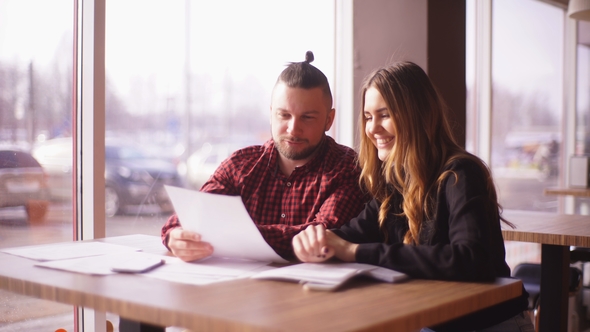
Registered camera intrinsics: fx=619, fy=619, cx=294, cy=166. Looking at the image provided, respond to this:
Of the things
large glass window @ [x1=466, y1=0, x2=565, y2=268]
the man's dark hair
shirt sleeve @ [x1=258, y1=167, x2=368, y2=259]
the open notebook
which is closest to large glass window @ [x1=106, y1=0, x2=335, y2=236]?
the man's dark hair

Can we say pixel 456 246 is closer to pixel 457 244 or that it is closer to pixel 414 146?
pixel 457 244

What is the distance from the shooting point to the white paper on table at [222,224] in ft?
4.53

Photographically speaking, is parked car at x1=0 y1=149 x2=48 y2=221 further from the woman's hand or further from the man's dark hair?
the woman's hand

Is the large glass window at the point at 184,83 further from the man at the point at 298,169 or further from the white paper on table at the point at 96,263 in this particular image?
the white paper on table at the point at 96,263

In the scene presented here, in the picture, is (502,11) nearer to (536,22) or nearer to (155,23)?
(536,22)

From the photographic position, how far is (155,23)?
2795mm

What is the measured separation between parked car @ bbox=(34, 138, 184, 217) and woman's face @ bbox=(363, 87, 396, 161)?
85 centimetres

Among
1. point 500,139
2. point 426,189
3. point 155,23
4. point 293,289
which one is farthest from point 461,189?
point 500,139

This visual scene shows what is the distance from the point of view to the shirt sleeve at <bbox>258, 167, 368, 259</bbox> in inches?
65.2

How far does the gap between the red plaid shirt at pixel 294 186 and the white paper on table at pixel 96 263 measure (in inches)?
18.3

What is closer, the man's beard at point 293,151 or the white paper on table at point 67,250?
the white paper on table at point 67,250

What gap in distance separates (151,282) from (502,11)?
16.0 ft

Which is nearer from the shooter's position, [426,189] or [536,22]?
[426,189]

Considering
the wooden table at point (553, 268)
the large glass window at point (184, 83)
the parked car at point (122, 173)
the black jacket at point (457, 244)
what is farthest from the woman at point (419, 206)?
the large glass window at point (184, 83)
